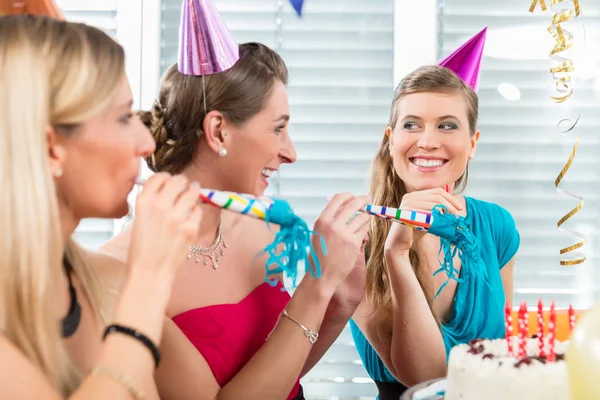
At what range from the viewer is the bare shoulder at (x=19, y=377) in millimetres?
962

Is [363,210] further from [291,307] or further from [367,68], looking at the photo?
[367,68]

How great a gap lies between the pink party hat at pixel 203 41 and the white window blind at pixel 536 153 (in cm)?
125

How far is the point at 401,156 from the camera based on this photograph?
2.05m

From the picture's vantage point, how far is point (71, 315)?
123cm

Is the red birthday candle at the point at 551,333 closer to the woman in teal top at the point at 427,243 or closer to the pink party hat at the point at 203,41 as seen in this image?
the woman in teal top at the point at 427,243

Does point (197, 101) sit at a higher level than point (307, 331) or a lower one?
Result: higher

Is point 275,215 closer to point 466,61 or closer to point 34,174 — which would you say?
point 34,174

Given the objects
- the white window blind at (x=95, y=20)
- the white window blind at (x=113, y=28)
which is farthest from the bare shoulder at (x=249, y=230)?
the white window blind at (x=95, y=20)

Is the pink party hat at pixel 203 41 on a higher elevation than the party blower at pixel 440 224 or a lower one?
higher


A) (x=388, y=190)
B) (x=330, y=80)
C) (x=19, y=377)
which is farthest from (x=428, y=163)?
(x=19, y=377)

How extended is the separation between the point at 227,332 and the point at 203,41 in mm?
662

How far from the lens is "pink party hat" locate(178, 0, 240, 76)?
1.64 meters

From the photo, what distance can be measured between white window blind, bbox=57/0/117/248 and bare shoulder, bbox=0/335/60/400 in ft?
5.72

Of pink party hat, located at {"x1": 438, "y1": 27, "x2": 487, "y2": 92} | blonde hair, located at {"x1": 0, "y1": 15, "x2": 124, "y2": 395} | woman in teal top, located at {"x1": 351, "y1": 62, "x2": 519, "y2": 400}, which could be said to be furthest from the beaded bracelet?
pink party hat, located at {"x1": 438, "y1": 27, "x2": 487, "y2": 92}
